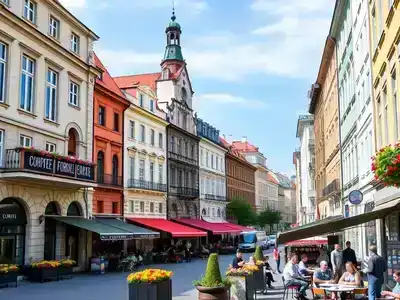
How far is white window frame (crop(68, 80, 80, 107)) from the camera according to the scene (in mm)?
30703

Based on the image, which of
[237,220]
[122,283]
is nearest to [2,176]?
[122,283]

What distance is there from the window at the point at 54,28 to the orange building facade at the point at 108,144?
5085 mm

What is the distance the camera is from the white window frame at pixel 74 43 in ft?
102

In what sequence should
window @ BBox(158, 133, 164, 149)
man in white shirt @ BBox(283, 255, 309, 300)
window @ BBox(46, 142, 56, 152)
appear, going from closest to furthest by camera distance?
man in white shirt @ BBox(283, 255, 309, 300), window @ BBox(46, 142, 56, 152), window @ BBox(158, 133, 164, 149)

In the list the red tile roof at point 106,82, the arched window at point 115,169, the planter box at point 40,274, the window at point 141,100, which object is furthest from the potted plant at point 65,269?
the window at point 141,100

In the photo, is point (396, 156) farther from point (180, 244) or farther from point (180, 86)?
point (180, 86)

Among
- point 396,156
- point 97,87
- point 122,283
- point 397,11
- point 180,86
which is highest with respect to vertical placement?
point 180,86

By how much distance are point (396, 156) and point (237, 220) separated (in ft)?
208

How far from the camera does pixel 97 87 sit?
113 feet

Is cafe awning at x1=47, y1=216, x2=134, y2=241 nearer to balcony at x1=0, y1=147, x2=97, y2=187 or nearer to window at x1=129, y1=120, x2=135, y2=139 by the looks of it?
balcony at x1=0, y1=147, x2=97, y2=187

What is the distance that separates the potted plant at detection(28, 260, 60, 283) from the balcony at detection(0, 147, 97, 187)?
3.96 metres

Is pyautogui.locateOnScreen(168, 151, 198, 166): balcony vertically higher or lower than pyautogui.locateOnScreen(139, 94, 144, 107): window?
lower

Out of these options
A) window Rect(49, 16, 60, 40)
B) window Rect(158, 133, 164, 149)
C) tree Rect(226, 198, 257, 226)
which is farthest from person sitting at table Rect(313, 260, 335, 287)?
tree Rect(226, 198, 257, 226)

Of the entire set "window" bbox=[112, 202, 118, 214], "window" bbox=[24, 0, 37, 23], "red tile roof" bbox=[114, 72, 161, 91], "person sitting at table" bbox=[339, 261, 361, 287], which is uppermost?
"red tile roof" bbox=[114, 72, 161, 91]
